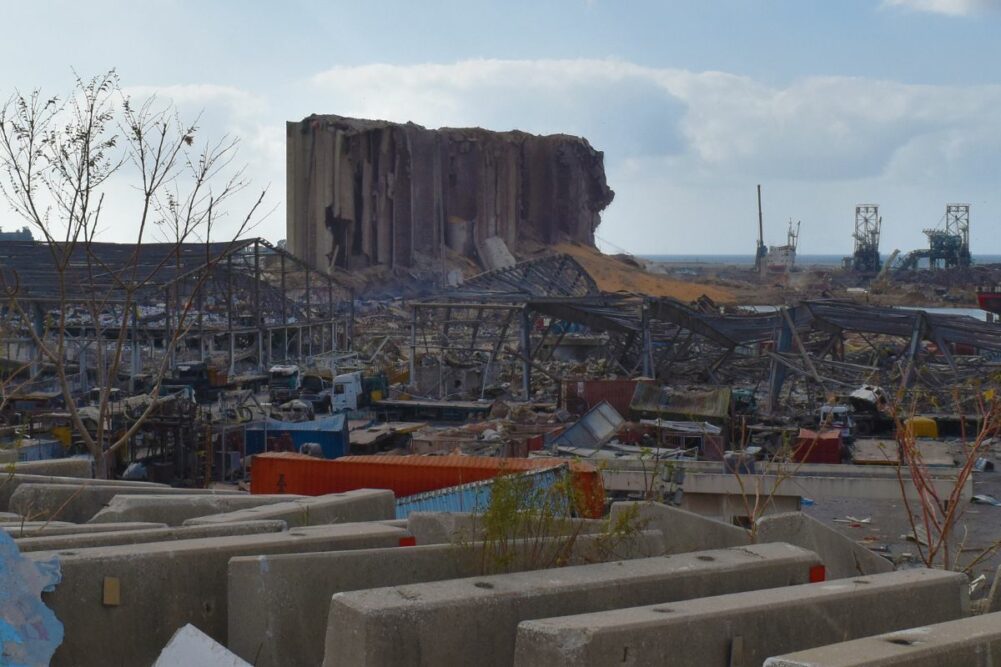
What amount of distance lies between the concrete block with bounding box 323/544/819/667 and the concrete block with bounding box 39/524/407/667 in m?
0.77

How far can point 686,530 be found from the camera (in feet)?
18.3

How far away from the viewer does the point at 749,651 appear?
140 inches

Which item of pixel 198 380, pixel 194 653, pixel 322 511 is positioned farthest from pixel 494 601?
pixel 198 380

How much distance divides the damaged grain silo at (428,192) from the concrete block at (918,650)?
6080 cm

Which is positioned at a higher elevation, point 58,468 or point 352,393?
point 58,468

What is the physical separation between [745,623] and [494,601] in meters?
0.80

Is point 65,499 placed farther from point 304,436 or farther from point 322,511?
point 304,436

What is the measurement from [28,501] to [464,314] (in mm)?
37067

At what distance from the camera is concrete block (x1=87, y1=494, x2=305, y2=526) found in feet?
18.1

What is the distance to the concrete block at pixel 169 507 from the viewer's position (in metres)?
5.50

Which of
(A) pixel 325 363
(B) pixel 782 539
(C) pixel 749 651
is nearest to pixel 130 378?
(A) pixel 325 363

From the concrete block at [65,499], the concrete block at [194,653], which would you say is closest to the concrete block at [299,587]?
the concrete block at [194,653]

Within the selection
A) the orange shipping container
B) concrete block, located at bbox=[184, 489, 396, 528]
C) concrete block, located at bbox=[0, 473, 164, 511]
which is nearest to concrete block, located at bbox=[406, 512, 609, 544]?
concrete block, located at bbox=[184, 489, 396, 528]

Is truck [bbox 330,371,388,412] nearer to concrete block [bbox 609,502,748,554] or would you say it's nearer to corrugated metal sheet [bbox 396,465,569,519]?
corrugated metal sheet [bbox 396,465,569,519]
